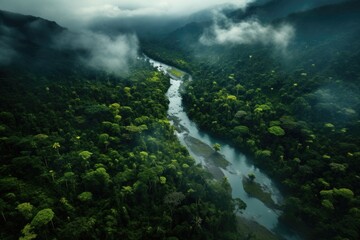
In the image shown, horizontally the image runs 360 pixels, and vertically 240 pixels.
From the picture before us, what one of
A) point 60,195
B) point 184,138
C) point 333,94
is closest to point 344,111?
point 333,94

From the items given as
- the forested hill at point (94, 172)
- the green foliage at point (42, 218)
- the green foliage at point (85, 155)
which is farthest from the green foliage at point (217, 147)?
the green foliage at point (42, 218)

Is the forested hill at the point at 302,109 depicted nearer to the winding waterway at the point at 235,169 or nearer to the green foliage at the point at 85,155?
the winding waterway at the point at 235,169

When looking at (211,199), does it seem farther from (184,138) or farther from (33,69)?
(33,69)

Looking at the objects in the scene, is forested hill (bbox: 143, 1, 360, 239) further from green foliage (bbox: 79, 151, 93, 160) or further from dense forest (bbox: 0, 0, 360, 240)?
green foliage (bbox: 79, 151, 93, 160)

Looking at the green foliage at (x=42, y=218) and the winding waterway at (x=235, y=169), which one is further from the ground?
the winding waterway at (x=235, y=169)

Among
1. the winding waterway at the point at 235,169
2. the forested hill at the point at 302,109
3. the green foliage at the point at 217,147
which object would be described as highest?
the forested hill at the point at 302,109

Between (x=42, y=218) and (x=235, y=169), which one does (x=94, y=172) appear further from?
(x=235, y=169)
